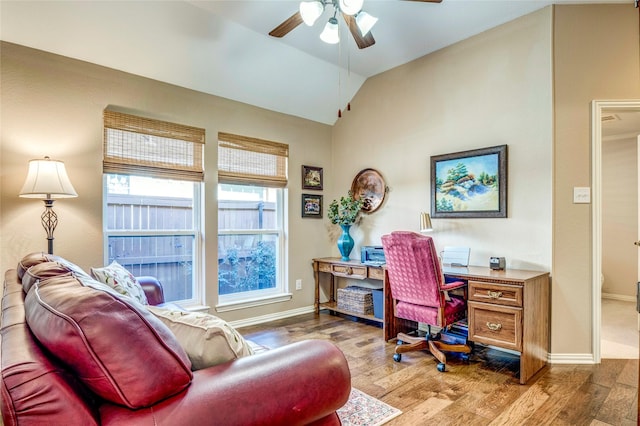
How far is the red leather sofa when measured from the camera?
0.75 metres

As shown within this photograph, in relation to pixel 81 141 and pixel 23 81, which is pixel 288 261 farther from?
pixel 23 81

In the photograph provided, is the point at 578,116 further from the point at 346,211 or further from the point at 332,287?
the point at 332,287

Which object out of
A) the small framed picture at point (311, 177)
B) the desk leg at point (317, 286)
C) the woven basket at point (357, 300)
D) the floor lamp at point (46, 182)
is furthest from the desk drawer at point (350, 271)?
the floor lamp at point (46, 182)

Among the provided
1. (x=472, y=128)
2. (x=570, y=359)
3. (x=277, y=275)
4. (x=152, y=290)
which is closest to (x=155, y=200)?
(x=152, y=290)

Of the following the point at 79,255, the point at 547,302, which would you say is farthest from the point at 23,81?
the point at 547,302

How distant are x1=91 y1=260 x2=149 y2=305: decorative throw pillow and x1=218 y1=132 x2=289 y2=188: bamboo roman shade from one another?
155 centimetres

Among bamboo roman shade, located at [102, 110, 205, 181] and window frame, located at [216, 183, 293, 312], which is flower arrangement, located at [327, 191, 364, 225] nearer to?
window frame, located at [216, 183, 293, 312]

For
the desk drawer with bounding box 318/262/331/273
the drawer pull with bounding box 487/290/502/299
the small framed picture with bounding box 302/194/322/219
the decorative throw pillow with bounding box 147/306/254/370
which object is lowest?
the desk drawer with bounding box 318/262/331/273

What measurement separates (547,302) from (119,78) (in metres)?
4.07

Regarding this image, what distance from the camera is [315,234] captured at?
4.51m

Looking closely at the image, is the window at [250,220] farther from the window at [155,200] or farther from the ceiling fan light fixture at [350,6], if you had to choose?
the ceiling fan light fixture at [350,6]

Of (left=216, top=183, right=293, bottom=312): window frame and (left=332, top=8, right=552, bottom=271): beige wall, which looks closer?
(left=332, top=8, right=552, bottom=271): beige wall

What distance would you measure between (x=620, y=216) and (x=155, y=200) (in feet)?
20.2

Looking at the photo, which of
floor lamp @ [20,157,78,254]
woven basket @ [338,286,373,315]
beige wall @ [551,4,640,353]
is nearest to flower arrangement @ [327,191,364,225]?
woven basket @ [338,286,373,315]
